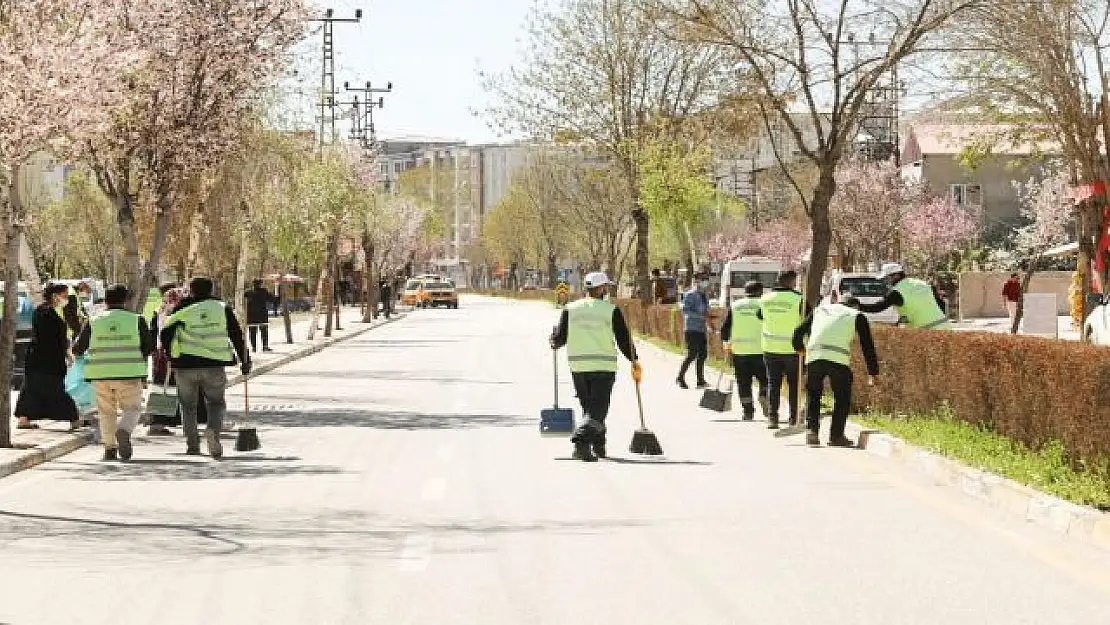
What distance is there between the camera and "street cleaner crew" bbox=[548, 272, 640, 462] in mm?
16656

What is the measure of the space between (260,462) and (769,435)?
5872 millimetres

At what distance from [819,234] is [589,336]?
12.6 m

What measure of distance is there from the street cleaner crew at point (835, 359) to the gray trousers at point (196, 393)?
571cm

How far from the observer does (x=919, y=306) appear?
68.3 ft

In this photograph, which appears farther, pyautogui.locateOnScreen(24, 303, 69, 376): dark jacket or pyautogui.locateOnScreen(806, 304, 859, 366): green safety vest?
pyautogui.locateOnScreen(24, 303, 69, 376): dark jacket

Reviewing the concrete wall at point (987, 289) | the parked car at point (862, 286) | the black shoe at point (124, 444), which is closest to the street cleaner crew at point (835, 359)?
the black shoe at point (124, 444)

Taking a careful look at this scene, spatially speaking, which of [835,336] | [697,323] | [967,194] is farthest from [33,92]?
[967,194]

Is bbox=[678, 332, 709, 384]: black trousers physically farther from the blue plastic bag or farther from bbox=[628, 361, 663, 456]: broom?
bbox=[628, 361, 663, 456]: broom

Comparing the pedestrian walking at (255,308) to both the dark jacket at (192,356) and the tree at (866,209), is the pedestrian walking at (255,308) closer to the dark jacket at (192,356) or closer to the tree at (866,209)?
the dark jacket at (192,356)

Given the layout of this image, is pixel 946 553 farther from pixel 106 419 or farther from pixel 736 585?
pixel 106 419

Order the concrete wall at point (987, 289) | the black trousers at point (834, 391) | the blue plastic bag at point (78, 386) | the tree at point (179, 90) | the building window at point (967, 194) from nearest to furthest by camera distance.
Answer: the black trousers at point (834, 391) < the blue plastic bag at point (78, 386) < the tree at point (179, 90) < the concrete wall at point (987, 289) < the building window at point (967, 194)

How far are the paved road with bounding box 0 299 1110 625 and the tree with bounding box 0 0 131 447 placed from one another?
1900mm

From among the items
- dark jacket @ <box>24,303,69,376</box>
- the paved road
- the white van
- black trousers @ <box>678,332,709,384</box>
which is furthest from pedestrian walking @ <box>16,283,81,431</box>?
the white van

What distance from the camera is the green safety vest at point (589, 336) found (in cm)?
1666
